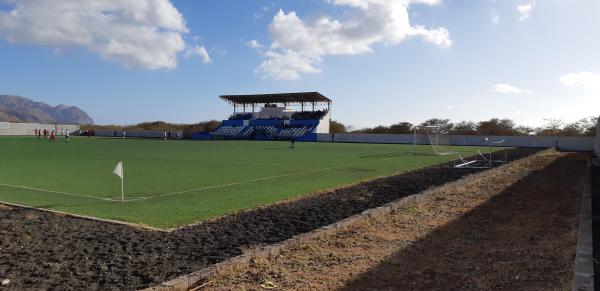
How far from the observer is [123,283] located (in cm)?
488

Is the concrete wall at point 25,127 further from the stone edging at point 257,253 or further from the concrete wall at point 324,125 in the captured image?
the stone edging at point 257,253

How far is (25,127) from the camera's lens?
8412 centimetres

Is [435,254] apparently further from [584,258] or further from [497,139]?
[497,139]

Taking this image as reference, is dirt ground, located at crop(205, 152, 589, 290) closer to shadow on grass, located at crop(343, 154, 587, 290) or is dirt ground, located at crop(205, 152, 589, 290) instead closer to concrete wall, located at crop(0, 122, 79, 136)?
shadow on grass, located at crop(343, 154, 587, 290)

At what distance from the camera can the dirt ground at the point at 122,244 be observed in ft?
16.6

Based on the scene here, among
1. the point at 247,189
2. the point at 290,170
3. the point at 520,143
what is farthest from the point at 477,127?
the point at 247,189

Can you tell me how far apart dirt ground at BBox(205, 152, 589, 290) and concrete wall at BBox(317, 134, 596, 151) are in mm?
39847

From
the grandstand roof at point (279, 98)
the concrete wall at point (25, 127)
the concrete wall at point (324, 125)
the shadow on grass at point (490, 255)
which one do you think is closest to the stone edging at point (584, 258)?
the shadow on grass at point (490, 255)

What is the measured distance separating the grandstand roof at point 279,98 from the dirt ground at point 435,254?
211 feet


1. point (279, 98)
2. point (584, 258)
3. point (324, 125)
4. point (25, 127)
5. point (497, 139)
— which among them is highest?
point (279, 98)

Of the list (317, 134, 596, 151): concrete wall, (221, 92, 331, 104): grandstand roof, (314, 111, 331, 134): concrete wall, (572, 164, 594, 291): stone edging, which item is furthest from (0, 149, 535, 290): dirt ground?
(221, 92, 331, 104): grandstand roof

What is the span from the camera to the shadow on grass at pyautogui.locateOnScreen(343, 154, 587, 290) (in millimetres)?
4895

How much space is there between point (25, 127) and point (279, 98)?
4993cm

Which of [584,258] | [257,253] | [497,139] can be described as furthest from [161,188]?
[497,139]
